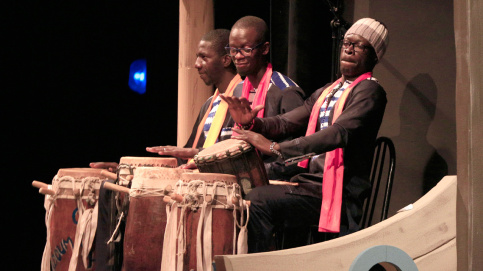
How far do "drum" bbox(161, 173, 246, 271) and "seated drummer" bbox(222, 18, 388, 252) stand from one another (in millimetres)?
202

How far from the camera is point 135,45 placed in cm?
532

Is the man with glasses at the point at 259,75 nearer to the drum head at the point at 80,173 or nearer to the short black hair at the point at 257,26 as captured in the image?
the short black hair at the point at 257,26

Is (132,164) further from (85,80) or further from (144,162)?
(85,80)

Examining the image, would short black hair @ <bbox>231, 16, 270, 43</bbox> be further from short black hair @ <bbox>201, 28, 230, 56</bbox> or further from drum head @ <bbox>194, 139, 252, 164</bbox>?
drum head @ <bbox>194, 139, 252, 164</bbox>

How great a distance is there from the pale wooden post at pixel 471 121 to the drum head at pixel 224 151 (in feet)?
4.68

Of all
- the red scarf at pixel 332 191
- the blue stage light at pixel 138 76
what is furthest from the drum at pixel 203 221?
the blue stage light at pixel 138 76

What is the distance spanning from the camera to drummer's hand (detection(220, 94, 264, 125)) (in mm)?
3076

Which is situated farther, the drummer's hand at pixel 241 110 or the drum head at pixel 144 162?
the drum head at pixel 144 162

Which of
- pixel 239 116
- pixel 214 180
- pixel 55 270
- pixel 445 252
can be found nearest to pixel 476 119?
pixel 445 252

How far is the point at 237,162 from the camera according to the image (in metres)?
2.91

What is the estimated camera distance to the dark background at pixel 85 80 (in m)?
4.60

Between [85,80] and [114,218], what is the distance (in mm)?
2104

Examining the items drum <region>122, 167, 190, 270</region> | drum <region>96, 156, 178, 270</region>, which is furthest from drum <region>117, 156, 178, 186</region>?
drum <region>122, 167, 190, 270</region>

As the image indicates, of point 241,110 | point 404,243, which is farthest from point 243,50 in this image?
point 404,243
